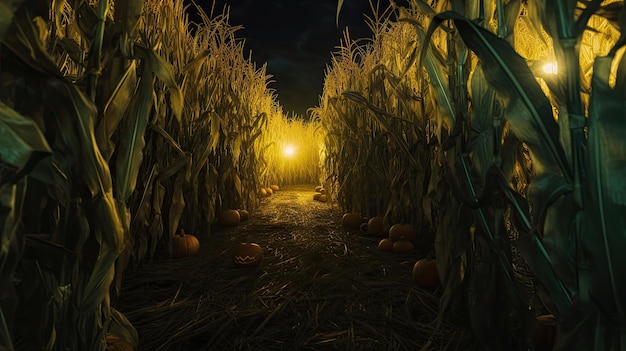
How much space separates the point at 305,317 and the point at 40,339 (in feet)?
3.28

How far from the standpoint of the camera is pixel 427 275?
71.8 inches

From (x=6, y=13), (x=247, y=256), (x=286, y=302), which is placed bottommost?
(x=286, y=302)

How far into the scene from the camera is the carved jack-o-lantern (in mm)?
2178

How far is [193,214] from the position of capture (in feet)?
8.89

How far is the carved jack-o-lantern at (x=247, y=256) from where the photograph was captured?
218 centimetres

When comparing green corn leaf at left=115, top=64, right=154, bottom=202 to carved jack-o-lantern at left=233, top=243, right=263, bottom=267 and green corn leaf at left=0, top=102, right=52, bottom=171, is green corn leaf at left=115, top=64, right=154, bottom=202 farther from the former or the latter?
carved jack-o-lantern at left=233, top=243, right=263, bottom=267

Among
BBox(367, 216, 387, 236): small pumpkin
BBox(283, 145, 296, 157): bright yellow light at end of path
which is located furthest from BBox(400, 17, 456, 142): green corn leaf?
BBox(283, 145, 296, 157): bright yellow light at end of path

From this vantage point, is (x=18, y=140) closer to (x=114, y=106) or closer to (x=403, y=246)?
(x=114, y=106)

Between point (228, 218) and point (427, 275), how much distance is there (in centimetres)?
212

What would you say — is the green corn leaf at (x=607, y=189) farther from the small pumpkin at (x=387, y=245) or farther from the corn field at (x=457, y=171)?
the small pumpkin at (x=387, y=245)

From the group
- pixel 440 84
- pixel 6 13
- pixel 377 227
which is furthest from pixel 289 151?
pixel 6 13

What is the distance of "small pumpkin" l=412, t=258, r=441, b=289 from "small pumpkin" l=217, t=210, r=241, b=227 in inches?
80.4

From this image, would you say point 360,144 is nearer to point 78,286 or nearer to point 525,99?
point 525,99

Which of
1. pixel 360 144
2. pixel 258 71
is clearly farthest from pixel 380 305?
pixel 258 71
